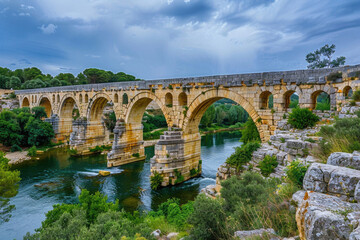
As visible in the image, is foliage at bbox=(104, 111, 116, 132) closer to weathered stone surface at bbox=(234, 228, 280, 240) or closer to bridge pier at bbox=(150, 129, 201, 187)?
bridge pier at bbox=(150, 129, 201, 187)

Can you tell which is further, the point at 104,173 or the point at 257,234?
the point at 104,173

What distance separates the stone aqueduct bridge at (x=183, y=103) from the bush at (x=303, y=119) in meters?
1.16

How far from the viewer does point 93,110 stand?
22.1 metres

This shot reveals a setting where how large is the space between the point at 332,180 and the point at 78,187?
46.4 feet

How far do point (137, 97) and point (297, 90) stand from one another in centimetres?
1121

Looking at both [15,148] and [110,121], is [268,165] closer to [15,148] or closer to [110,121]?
[15,148]

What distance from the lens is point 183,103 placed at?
14586 mm

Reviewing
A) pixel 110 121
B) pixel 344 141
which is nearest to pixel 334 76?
pixel 344 141

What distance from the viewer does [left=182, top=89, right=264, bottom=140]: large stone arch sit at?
11058 millimetres

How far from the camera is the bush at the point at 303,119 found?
7.76 meters

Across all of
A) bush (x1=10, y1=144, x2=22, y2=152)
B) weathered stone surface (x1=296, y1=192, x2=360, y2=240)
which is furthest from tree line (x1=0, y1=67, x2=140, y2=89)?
weathered stone surface (x1=296, y1=192, x2=360, y2=240)

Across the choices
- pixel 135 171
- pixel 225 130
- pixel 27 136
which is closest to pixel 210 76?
pixel 135 171

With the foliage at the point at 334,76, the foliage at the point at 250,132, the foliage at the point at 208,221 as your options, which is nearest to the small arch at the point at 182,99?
the foliage at the point at 250,132

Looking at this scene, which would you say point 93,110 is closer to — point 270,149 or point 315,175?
point 270,149
